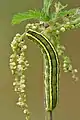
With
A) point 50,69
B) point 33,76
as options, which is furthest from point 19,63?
point 33,76

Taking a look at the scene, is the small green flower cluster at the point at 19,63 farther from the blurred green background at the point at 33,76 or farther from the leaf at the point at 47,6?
the blurred green background at the point at 33,76

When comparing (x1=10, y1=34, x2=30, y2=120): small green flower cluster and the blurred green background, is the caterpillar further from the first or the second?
→ the blurred green background

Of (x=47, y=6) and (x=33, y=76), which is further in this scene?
(x=33, y=76)

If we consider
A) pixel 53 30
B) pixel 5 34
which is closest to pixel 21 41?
pixel 53 30

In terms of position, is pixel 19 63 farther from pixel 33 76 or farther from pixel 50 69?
pixel 33 76

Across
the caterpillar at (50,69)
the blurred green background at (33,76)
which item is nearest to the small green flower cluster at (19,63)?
the caterpillar at (50,69)

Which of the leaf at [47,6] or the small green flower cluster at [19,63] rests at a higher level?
the leaf at [47,6]

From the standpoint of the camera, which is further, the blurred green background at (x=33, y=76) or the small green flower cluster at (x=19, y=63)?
the blurred green background at (x=33, y=76)

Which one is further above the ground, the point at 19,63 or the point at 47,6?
the point at 47,6

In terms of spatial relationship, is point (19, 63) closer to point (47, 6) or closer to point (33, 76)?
point (47, 6)
